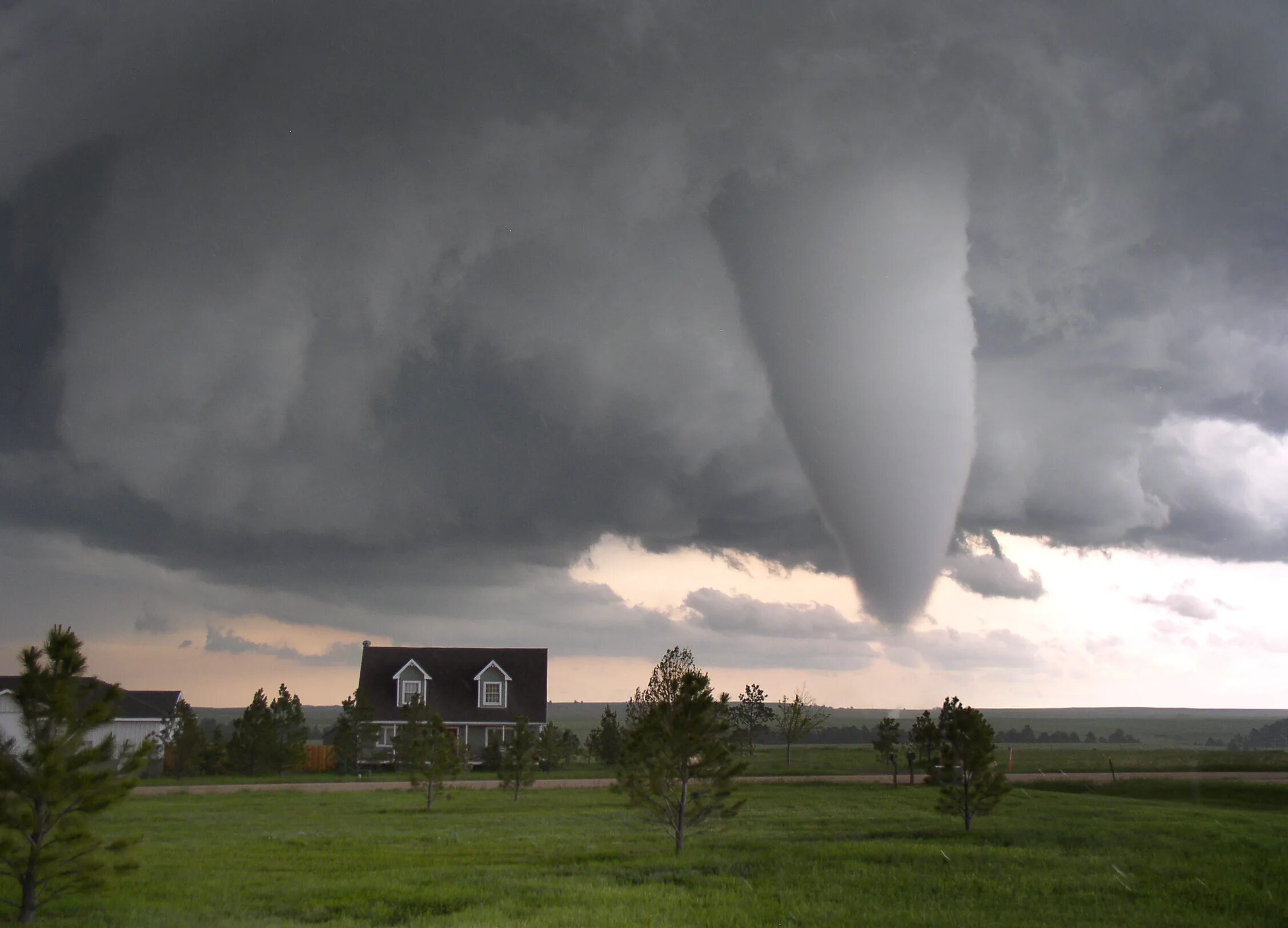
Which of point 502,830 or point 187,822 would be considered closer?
point 502,830

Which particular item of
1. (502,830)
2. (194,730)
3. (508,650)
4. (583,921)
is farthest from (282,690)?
(583,921)

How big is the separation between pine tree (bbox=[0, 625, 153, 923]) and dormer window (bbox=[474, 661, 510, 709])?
50.7 m

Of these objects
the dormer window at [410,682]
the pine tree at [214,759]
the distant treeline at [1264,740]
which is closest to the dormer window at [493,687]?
the dormer window at [410,682]

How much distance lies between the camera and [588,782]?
169 ft

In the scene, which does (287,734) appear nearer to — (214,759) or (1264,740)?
(214,759)

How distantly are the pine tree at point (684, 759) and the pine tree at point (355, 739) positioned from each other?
127 feet

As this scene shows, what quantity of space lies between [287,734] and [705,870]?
4598 cm

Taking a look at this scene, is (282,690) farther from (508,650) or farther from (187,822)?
(187,822)

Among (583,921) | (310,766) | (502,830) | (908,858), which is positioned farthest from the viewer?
(310,766)

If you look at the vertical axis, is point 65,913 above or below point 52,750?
below

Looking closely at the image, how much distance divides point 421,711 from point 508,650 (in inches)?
556

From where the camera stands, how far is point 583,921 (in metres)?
14.6

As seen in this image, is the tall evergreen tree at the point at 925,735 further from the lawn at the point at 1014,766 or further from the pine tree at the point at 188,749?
the pine tree at the point at 188,749

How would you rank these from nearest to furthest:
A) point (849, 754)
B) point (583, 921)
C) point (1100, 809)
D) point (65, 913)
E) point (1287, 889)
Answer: point (583, 921), point (65, 913), point (1287, 889), point (1100, 809), point (849, 754)
